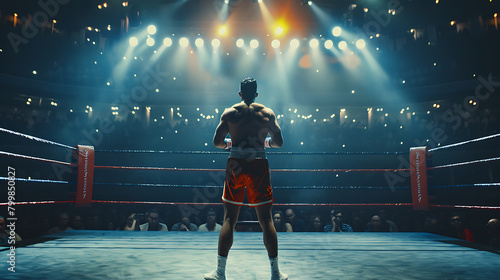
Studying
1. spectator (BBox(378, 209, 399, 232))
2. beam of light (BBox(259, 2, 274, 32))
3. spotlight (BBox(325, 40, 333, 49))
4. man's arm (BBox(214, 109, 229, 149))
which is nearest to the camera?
man's arm (BBox(214, 109, 229, 149))

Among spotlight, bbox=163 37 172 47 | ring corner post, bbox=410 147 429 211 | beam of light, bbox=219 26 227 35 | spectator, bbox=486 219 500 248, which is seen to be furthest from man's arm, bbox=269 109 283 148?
spotlight, bbox=163 37 172 47

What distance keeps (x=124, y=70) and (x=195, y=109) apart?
3.68 m

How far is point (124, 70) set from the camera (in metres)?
12.6

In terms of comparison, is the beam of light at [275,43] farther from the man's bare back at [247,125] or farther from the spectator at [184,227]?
the man's bare back at [247,125]

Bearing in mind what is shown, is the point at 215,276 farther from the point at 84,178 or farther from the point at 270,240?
the point at 84,178

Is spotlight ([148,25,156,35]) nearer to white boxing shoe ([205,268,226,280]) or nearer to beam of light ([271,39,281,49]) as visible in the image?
beam of light ([271,39,281,49])

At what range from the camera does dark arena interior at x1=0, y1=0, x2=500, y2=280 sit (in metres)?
2.54

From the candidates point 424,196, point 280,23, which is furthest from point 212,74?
point 424,196

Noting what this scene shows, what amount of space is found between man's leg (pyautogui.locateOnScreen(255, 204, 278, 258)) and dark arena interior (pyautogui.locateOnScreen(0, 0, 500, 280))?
0.20 metres

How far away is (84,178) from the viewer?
3.75 meters

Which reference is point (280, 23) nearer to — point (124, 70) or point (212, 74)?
point (212, 74)

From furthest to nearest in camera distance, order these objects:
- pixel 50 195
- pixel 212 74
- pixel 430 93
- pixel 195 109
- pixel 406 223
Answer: pixel 195 109, pixel 212 74, pixel 430 93, pixel 50 195, pixel 406 223

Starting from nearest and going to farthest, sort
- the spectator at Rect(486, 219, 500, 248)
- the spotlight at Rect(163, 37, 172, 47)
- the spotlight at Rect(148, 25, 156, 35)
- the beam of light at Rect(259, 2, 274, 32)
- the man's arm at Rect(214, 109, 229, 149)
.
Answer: the man's arm at Rect(214, 109, 229, 149), the spectator at Rect(486, 219, 500, 248), the beam of light at Rect(259, 2, 274, 32), the spotlight at Rect(148, 25, 156, 35), the spotlight at Rect(163, 37, 172, 47)

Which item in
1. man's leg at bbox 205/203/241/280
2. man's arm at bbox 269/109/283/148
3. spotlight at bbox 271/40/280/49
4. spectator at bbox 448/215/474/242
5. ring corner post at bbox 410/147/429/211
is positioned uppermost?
spotlight at bbox 271/40/280/49
